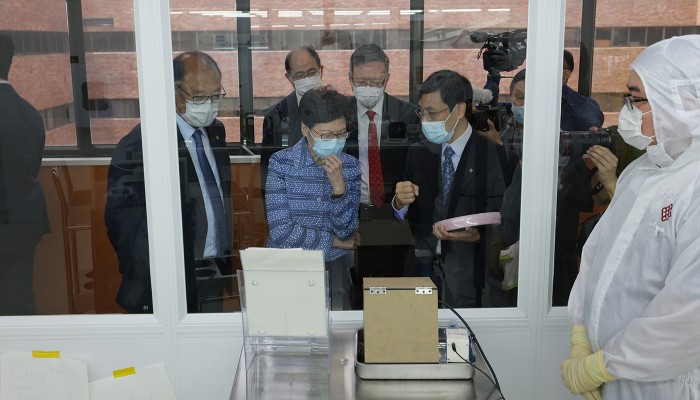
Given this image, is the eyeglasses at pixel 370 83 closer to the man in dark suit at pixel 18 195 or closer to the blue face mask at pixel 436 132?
the blue face mask at pixel 436 132

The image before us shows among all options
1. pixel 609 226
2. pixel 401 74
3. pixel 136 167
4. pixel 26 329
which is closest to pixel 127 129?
pixel 136 167

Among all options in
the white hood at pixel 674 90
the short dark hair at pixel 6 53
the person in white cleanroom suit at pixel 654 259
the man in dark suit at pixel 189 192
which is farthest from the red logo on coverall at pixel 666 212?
the short dark hair at pixel 6 53

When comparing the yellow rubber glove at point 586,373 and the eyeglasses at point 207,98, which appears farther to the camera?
the eyeglasses at point 207,98

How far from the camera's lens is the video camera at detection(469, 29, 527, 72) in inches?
83.7

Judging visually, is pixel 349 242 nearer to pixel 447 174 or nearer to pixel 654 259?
pixel 447 174

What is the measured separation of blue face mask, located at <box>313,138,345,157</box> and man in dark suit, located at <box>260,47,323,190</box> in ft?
0.21

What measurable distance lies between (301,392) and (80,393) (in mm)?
797

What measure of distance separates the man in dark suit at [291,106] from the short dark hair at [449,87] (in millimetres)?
336

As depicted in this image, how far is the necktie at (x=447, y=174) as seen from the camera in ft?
7.36

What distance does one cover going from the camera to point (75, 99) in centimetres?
213

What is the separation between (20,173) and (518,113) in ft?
5.11

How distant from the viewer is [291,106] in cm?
219

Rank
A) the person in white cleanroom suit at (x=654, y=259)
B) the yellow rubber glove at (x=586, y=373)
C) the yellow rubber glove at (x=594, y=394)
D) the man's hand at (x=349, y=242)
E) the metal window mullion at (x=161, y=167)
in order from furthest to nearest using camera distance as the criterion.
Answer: the man's hand at (x=349, y=242) < the metal window mullion at (x=161, y=167) < the yellow rubber glove at (x=594, y=394) < the yellow rubber glove at (x=586, y=373) < the person in white cleanroom suit at (x=654, y=259)

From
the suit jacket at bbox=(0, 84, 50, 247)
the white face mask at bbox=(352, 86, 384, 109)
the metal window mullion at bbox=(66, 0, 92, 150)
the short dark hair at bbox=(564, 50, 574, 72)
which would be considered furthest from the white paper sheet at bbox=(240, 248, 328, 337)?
the short dark hair at bbox=(564, 50, 574, 72)
